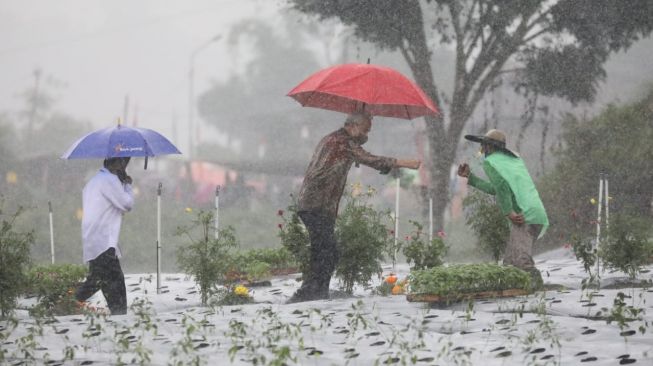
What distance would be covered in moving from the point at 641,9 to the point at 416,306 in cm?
1373

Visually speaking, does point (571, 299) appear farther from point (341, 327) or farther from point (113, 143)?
point (113, 143)

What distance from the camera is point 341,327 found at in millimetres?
8219

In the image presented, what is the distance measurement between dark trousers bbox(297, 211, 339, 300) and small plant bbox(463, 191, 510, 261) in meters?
2.46

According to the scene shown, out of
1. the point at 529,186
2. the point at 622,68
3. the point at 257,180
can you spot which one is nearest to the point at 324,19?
the point at 622,68

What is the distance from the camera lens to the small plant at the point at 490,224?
12141 millimetres

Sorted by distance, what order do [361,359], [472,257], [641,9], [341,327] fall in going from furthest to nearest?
[472,257] < [641,9] < [341,327] < [361,359]

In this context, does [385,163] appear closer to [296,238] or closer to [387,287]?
[296,238]

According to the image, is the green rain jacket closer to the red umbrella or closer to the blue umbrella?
the red umbrella

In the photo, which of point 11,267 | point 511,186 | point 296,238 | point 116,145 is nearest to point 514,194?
point 511,186

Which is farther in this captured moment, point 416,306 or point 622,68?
point 622,68

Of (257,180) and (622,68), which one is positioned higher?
(622,68)

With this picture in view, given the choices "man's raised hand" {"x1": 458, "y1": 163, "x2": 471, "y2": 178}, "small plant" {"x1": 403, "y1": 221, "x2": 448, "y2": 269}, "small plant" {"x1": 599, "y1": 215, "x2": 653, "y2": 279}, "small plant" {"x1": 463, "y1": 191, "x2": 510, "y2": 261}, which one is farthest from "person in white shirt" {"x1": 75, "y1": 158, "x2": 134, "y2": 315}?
"small plant" {"x1": 599, "y1": 215, "x2": 653, "y2": 279}

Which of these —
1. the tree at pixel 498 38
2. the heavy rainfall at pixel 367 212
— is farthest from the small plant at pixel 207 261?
the tree at pixel 498 38

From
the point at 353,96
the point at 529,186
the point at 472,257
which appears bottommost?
the point at 472,257
